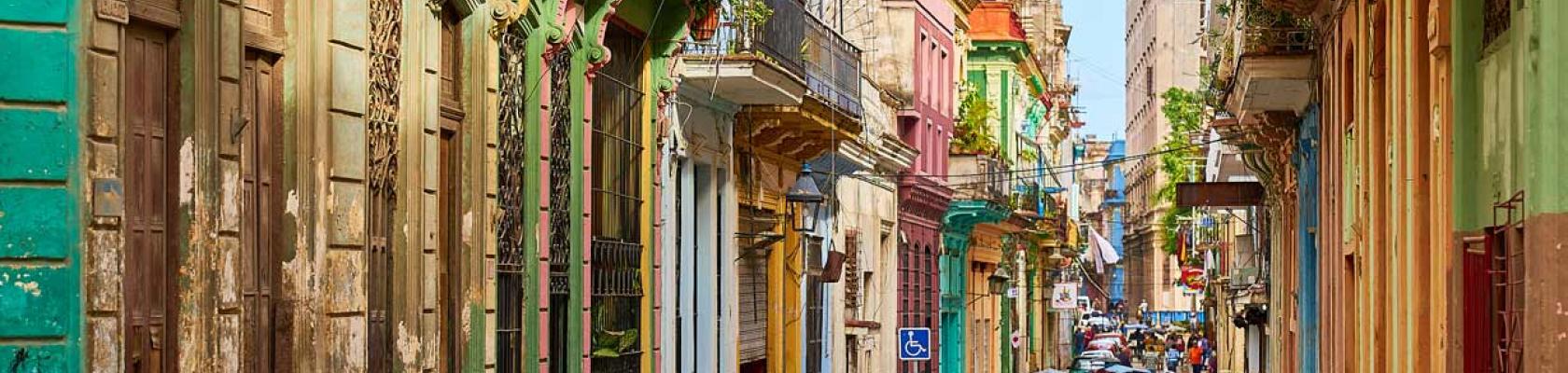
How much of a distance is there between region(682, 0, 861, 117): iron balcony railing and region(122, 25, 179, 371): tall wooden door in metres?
11.4

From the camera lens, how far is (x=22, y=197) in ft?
26.3

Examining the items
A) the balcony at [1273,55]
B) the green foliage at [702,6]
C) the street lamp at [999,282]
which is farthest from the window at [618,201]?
the street lamp at [999,282]

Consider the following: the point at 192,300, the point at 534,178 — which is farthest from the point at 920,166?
the point at 192,300

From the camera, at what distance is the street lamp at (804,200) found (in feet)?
86.1

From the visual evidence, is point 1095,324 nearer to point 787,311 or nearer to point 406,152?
point 787,311

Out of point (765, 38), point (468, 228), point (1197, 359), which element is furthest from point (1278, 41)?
point (1197, 359)

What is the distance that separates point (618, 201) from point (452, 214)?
4.80 m

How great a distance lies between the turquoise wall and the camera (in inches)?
315

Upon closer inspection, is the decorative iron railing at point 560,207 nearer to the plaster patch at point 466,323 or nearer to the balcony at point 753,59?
the plaster patch at point 466,323

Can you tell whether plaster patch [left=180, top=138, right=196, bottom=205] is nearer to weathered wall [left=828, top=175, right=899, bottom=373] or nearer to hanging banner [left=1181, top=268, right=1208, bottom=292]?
weathered wall [left=828, top=175, right=899, bottom=373]

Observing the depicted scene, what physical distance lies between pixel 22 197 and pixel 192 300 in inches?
43.5

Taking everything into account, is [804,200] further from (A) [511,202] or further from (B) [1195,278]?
(B) [1195,278]

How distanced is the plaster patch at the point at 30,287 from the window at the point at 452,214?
15.8ft

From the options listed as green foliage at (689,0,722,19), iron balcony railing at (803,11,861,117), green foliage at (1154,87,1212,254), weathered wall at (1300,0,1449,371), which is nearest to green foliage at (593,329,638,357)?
green foliage at (689,0,722,19)
